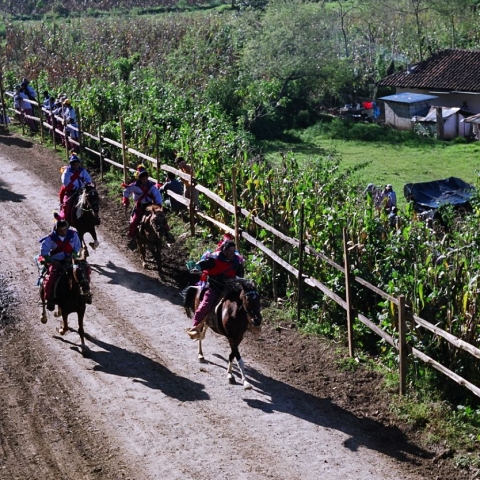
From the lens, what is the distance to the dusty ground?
31.6 ft

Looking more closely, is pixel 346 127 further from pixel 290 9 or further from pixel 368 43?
pixel 368 43

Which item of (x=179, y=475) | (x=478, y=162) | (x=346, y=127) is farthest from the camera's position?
(x=346, y=127)

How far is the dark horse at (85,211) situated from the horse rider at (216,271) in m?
4.61

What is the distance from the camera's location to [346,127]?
116ft

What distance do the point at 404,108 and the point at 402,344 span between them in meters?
28.6

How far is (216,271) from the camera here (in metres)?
11.6

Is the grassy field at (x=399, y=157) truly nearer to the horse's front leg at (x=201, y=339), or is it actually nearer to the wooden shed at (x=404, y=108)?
the wooden shed at (x=404, y=108)

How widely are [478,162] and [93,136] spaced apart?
50.2 ft

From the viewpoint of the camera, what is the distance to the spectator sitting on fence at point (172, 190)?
18047 millimetres

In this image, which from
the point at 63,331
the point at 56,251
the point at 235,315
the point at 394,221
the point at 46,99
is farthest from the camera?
the point at 46,99

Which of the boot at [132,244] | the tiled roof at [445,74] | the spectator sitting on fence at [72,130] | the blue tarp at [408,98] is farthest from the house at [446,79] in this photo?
the boot at [132,244]

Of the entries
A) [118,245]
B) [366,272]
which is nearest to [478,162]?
[118,245]

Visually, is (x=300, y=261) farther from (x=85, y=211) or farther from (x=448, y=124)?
(x=448, y=124)

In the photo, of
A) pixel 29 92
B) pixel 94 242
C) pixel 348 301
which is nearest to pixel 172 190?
pixel 94 242
